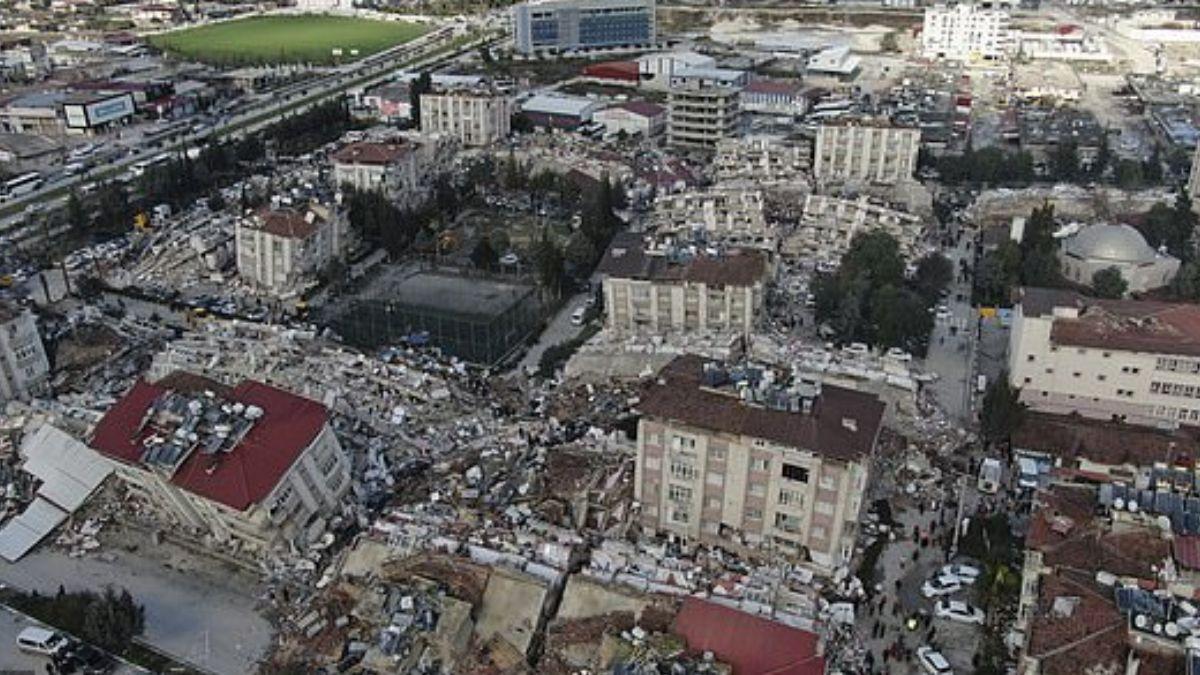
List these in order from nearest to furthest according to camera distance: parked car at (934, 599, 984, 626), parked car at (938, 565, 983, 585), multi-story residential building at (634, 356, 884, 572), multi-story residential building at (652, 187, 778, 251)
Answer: parked car at (934, 599, 984, 626) < multi-story residential building at (634, 356, 884, 572) < parked car at (938, 565, 983, 585) < multi-story residential building at (652, 187, 778, 251)

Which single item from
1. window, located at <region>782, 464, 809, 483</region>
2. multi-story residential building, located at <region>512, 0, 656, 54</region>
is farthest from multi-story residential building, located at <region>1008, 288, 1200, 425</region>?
multi-story residential building, located at <region>512, 0, 656, 54</region>

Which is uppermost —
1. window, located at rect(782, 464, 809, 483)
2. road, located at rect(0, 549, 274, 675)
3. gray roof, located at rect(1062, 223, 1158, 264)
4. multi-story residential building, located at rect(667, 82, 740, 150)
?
multi-story residential building, located at rect(667, 82, 740, 150)

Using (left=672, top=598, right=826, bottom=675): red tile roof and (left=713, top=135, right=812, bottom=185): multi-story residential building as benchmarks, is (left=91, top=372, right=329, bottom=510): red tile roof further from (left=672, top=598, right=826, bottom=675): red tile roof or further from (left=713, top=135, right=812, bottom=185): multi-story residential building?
(left=713, top=135, right=812, bottom=185): multi-story residential building

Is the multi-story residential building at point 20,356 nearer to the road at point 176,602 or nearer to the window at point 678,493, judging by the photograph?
the road at point 176,602

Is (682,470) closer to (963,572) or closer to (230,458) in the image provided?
(963,572)

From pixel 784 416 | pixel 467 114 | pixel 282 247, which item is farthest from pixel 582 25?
pixel 784 416
